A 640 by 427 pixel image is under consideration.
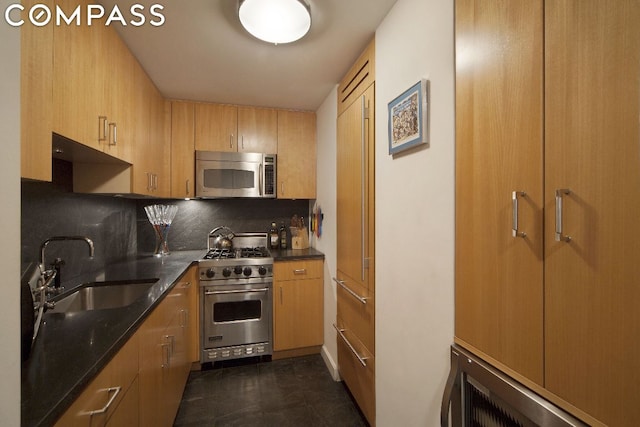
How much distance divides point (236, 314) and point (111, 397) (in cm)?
158

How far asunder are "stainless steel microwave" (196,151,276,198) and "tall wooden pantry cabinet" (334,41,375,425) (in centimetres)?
92

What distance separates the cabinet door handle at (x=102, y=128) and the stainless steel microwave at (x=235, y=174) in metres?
1.15

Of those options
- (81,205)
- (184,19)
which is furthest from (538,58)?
(81,205)

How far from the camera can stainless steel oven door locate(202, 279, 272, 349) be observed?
2320mm

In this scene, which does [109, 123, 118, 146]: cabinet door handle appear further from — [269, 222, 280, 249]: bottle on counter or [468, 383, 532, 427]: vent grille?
[468, 383, 532, 427]: vent grille

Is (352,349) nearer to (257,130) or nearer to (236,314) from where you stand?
(236,314)

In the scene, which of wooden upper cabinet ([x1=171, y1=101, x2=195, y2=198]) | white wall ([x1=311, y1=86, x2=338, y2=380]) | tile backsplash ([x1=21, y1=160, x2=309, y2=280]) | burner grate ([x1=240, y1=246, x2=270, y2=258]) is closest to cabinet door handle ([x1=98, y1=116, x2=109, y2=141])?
tile backsplash ([x1=21, y1=160, x2=309, y2=280])

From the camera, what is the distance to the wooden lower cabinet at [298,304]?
2.47m

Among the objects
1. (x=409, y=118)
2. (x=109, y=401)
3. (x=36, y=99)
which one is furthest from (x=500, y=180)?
(x=36, y=99)

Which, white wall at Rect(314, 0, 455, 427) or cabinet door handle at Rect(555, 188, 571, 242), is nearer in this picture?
cabinet door handle at Rect(555, 188, 571, 242)

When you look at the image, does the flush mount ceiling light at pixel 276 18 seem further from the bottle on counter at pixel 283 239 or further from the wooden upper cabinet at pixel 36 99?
the bottle on counter at pixel 283 239

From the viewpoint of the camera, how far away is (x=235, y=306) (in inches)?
95.1

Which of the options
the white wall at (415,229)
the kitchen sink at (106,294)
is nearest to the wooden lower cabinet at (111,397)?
the kitchen sink at (106,294)

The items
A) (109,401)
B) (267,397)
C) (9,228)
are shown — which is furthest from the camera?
(267,397)
